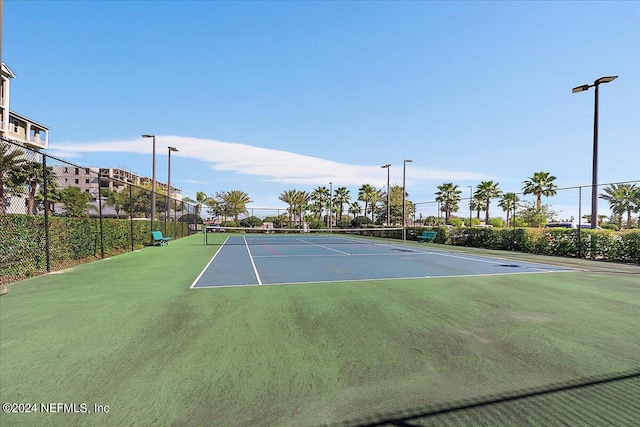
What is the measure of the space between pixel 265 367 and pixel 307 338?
0.86m

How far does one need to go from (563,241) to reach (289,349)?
55.8 feet

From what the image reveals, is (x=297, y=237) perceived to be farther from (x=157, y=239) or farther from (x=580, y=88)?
(x=580, y=88)

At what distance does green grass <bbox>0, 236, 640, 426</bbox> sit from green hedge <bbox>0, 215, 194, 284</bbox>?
4.97 ft

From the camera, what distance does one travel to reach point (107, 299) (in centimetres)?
605

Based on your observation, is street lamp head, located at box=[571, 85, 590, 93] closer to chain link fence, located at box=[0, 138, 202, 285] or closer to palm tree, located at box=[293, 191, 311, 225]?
chain link fence, located at box=[0, 138, 202, 285]

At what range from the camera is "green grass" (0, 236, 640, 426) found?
2.78 m

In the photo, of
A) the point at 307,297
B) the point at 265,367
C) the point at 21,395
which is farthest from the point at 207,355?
the point at 307,297

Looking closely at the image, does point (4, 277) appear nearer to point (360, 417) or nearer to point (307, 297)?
point (307, 297)

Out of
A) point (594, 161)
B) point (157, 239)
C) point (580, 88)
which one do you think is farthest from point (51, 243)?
point (580, 88)

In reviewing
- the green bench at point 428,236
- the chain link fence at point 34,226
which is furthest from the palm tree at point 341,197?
the chain link fence at point 34,226

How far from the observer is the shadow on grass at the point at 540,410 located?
252 cm

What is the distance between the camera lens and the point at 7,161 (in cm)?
861

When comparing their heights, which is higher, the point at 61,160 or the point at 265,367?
the point at 61,160

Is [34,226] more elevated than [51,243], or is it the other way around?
[34,226]
